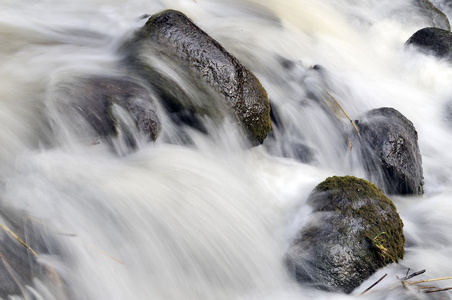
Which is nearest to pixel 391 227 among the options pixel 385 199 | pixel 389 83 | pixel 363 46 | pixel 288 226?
pixel 385 199

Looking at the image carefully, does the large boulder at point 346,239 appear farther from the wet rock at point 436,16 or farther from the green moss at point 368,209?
the wet rock at point 436,16

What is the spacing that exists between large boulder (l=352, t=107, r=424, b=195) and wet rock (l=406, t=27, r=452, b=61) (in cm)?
238

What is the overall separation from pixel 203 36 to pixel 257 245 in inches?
66.0

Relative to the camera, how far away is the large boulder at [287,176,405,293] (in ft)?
11.0

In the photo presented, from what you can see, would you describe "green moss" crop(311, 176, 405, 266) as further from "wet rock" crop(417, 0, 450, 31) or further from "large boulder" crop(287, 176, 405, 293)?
"wet rock" crop(417, 0, 450, 31)

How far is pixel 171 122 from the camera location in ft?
13.4

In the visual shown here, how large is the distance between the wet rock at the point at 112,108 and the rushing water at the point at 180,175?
0.10 metres

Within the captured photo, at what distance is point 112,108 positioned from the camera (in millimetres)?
3812

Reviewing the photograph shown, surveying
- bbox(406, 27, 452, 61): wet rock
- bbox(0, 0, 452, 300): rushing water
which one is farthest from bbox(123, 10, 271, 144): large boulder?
bbox(406, 27, 452, 61): wet rock

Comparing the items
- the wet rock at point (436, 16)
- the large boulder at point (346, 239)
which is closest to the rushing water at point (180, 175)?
the large boulder at point (346, 239)

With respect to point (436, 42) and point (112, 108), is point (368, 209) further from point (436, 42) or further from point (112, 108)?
point (436, 42)

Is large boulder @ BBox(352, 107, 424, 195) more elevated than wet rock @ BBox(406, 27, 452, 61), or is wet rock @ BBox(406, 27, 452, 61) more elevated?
wet rock @ BBox(406, 27, 452, 61)

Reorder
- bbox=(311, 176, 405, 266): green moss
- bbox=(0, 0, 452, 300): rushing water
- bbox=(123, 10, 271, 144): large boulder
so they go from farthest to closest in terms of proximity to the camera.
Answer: bbox=(123, 10, 271, 144): large boulder → bbox=(311, 176, 405, 266): green moss → bbox=(0, 0, 452, 300): rushing water

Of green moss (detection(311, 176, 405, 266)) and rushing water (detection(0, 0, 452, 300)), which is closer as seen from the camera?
rushing water (detection(0, 0, 452, 300))
